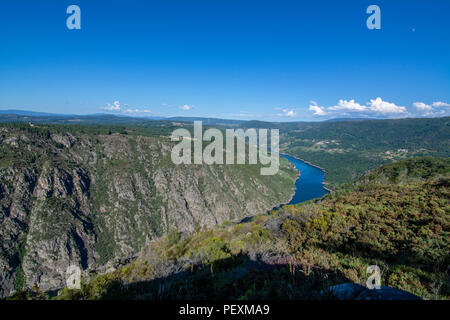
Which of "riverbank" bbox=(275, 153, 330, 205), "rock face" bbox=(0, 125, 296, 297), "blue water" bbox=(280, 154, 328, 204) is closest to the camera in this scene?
"rock face" bbox=(0, 125, 296, 297)

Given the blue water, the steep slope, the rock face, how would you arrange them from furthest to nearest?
the blue water, the rock face, the steep slope

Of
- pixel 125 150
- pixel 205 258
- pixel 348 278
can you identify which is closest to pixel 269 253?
pixel 348 278

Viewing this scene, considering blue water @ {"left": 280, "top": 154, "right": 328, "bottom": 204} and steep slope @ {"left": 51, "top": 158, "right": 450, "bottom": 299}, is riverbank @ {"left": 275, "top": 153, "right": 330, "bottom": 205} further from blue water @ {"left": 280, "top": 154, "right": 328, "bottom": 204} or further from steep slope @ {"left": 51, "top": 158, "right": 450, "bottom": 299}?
steep slope @ {"left": 51, "top": 158, "right": 450, "bottom": 299}

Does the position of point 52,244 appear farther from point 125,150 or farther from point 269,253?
point 269,253

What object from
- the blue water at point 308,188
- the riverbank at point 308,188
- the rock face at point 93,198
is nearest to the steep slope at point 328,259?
the rock face at point 93,198

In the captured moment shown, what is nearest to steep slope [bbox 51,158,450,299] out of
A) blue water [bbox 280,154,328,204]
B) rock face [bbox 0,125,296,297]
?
rock face [bbox 0,125,296,297]

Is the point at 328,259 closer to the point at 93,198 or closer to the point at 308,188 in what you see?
the point at 93,198
